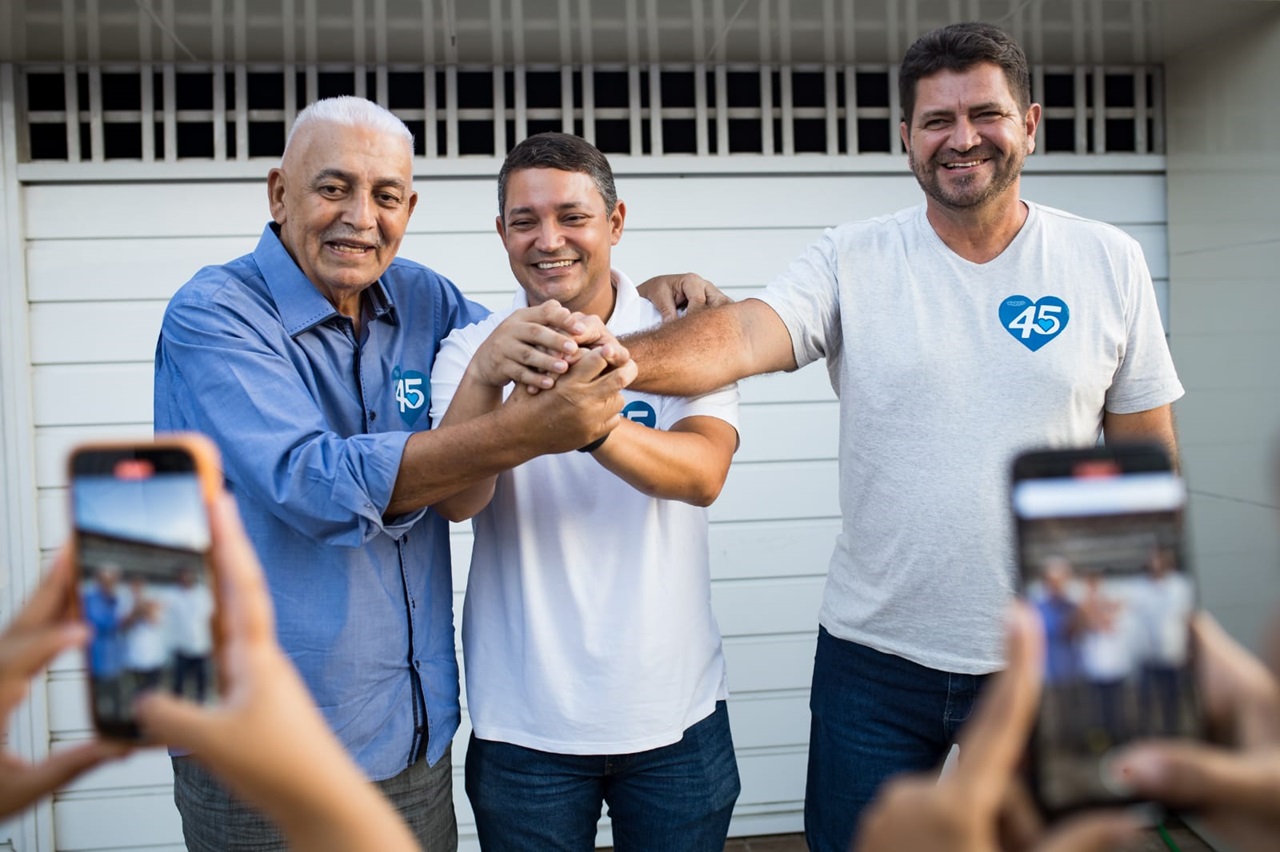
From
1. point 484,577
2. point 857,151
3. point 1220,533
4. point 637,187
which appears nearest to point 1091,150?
point 857,151

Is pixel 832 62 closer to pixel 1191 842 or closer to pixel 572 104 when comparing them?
pixel 572 104

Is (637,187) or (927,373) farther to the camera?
(637,187)

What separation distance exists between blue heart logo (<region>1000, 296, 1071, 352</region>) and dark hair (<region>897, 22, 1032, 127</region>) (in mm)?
427

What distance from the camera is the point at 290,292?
2047mm

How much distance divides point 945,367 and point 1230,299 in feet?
8.06

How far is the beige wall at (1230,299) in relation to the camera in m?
3.66

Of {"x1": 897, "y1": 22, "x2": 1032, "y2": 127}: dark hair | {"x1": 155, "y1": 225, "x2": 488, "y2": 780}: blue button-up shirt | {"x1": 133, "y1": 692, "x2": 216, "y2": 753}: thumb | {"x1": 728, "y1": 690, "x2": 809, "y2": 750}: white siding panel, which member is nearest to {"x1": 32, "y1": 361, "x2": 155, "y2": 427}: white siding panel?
{"x1": 155, "y1": 225, "x2": 488, "y2": 780}: blue button-up shirt

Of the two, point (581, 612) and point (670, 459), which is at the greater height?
point (670, 459)

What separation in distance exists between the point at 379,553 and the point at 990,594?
123cm

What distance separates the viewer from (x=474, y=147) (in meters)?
4.07

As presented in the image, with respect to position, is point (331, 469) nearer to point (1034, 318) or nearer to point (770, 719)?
point (1034, 318)

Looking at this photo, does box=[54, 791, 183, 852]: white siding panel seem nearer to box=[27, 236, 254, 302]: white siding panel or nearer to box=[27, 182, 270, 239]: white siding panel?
box=[27, 236, 254, 302]: white siding panel

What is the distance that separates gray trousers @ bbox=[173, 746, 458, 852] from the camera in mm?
1942

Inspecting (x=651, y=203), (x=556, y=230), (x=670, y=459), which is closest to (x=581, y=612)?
(x=670, y=459)
